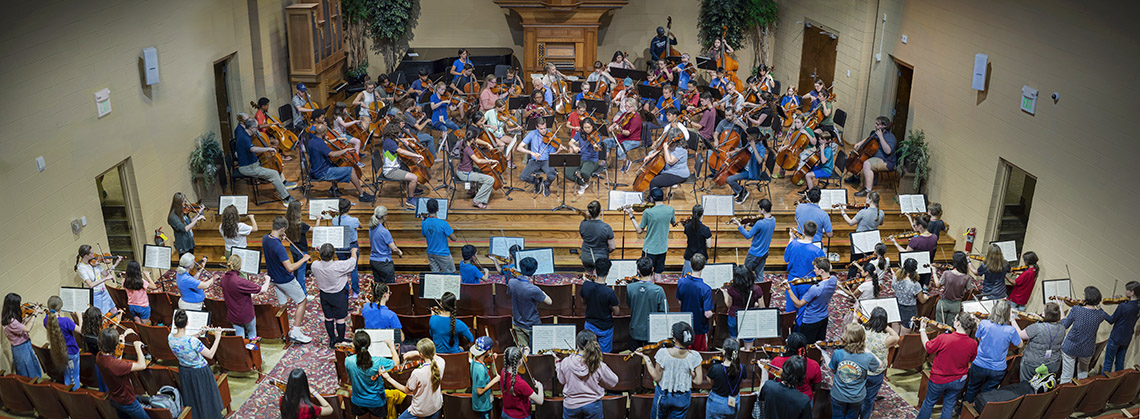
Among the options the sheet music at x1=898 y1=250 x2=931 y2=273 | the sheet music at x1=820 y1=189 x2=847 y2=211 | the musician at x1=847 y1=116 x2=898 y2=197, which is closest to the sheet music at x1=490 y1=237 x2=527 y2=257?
the sheet music at x1=820 y1=189 x2=847 y2=211

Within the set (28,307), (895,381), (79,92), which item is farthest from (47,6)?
(895,381)

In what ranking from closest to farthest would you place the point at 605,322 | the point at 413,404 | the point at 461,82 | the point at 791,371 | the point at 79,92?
the point at 791,371
the point at 413,404
the point at 605,322
the point at 79,92
the point at 461,82

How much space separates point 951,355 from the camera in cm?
773

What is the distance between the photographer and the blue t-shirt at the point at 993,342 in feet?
25.6

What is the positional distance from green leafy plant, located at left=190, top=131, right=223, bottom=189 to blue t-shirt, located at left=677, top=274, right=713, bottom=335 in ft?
25.5

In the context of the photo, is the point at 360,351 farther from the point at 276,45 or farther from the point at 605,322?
the point at 276,45

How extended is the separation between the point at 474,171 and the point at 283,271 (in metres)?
3.85

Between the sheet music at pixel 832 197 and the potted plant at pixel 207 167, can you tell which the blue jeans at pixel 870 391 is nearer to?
the sheet music at pixel 832 197

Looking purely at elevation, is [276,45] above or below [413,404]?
above

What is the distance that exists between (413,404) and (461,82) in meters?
10.8

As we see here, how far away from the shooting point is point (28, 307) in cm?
886

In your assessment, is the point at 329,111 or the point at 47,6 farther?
the point at 329,111

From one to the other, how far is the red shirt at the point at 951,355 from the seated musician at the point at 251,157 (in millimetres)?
8579

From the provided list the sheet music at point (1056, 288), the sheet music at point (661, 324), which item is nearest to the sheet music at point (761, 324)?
the sheet music at point (661, 324)
